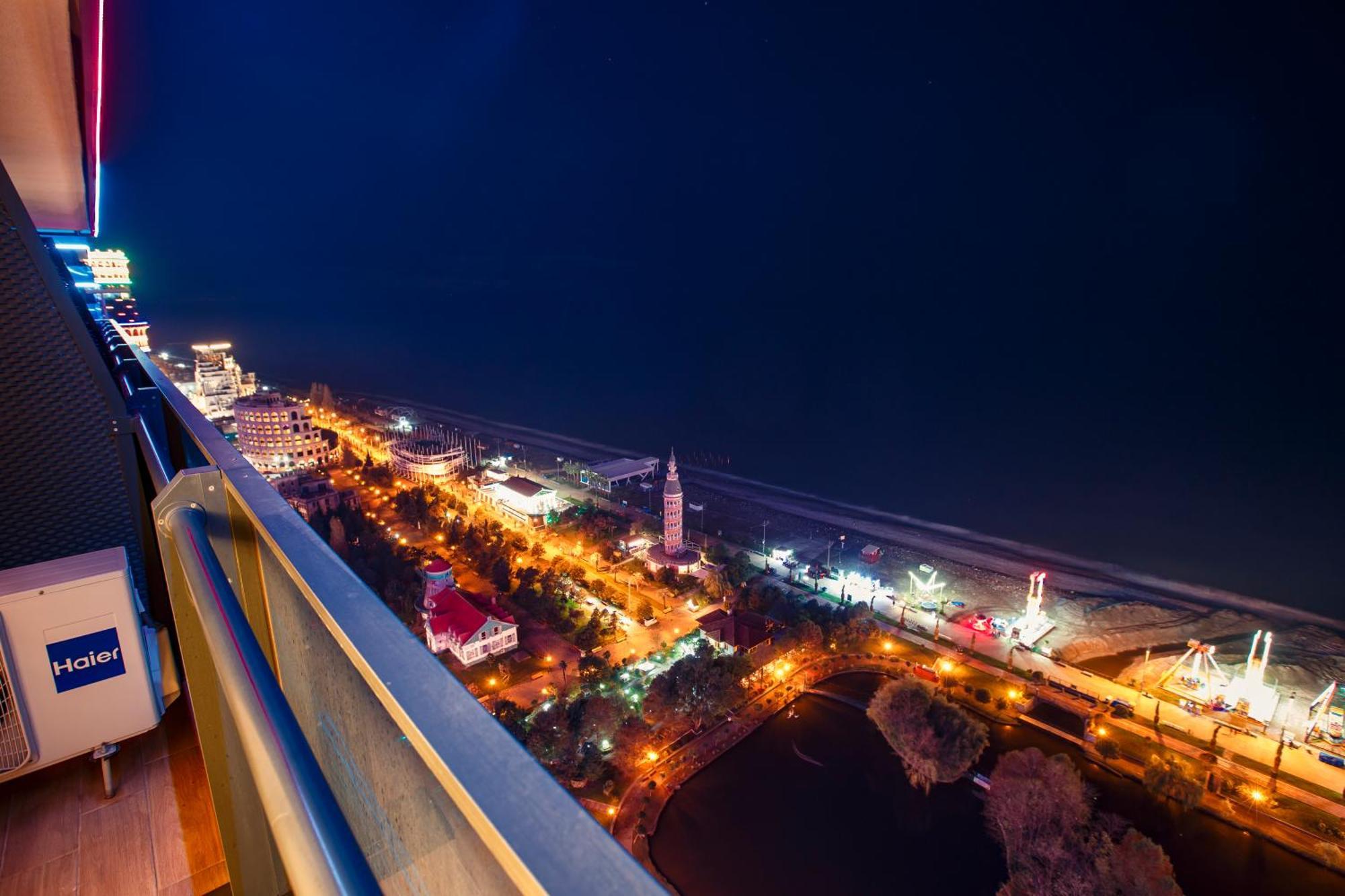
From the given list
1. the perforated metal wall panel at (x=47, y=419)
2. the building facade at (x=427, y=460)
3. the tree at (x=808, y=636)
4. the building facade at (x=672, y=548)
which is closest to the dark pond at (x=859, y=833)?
the tree at (x=808, y=636)

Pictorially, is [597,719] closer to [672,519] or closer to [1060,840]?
[1060,840]

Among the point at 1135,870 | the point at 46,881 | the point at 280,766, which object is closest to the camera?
the point at 280,766

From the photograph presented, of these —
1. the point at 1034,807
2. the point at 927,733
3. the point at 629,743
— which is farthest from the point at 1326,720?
the point at 629,743

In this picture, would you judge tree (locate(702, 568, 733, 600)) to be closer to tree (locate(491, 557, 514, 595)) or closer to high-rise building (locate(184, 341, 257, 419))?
tree (locate(491, 557, 514, 595))

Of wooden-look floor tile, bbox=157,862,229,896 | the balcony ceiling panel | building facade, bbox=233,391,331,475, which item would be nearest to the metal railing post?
wooden-look floor tile, bbox=157,862,229,896

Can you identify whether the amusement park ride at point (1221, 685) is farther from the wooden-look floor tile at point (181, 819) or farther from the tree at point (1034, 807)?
the wooden-look floor tile at point (181, 819)
